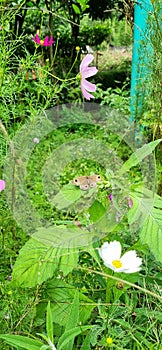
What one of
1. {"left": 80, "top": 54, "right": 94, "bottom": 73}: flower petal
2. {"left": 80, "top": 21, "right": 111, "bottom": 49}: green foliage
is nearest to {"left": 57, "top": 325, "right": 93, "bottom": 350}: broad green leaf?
{"left": 80, "top": 54, "right": 94, "bottom": 73}: flower petal

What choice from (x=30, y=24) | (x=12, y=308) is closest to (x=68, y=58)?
(x=30, y=24)

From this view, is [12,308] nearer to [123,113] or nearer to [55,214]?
[55,214]

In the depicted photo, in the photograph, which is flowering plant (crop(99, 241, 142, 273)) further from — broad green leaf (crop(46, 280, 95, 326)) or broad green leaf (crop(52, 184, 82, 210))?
broad green leaf (crop(46, 280, 95, 326))

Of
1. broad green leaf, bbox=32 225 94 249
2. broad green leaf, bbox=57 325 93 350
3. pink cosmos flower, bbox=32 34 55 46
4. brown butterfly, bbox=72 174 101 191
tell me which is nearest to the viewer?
broad green leaf, bbox=57 325 93 350

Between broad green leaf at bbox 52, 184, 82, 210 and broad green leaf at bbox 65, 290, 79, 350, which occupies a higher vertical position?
broad green leaf at bbox 52, 184, 82, 210

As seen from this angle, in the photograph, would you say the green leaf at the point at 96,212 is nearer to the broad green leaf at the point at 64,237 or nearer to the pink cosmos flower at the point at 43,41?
the broad green leaf at the point at 64,237

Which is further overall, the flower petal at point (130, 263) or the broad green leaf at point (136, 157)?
the broad green leaf at point (136, 157)

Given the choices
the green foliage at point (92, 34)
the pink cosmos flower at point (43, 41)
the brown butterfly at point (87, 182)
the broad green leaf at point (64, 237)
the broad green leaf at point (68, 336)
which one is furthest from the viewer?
the green foliage at point (92, 34)

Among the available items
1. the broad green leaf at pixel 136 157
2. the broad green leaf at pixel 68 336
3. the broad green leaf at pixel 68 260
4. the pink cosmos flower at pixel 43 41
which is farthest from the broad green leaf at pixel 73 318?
the pink cosmos flower at pixel 43 41

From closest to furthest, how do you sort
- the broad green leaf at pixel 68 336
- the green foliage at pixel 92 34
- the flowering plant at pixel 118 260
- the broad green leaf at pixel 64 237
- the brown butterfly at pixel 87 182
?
the flowering plant at pixel 118 260
the broad green leaf at pixel 68 336
the brown butterfly at pixel 87 182
the broad green leaf at pixel 64 237
the green foliage at pixel 92 34
